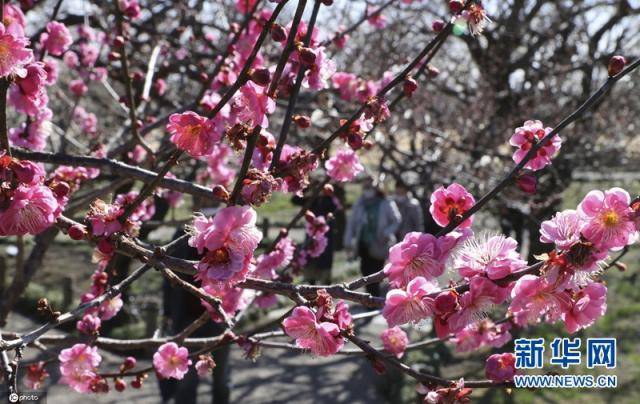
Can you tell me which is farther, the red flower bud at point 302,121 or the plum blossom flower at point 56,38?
the plum blossom flower at point 56,38

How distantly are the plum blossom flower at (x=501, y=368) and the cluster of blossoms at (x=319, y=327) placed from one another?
1.49 ft

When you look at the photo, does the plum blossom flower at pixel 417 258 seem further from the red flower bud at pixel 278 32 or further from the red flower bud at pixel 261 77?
the red flower bud at pixel 278 32

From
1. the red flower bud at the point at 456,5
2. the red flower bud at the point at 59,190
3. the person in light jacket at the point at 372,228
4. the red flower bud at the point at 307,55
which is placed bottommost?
the red flower bud at the point at 59,190

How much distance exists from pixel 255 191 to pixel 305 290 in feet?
0.86

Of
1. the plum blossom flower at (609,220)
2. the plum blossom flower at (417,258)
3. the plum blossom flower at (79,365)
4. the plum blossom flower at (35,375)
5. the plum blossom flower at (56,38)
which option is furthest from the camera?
the plum blossom flower at (56,38)

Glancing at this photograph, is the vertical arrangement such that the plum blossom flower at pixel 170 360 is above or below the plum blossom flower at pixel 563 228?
below

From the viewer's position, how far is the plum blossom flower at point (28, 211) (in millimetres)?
1412

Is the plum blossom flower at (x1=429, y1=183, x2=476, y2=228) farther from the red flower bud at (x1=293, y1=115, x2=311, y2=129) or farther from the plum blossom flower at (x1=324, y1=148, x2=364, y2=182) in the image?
the plum blossom flower at (x1=324, y1=148, x2=364, y2=182)

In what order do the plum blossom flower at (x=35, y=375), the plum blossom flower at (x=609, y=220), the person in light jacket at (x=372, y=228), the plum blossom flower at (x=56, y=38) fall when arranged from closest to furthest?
1. the plum blossom flower at (x=609, y=220)
2. the plum blossom flower at (x=35, y=375)
3. the plum blossom flower at (x=56, y=38)
4. the person in light jacket at (x=372, y=228)

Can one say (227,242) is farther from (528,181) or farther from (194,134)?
(528,181)

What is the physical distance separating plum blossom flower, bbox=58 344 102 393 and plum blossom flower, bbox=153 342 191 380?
Result: 0.28m

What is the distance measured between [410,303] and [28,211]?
33.6 inches

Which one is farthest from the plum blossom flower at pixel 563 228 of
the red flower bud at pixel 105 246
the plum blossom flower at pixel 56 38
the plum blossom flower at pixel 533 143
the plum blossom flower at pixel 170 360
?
the plum blossom flower at pixel 56 38

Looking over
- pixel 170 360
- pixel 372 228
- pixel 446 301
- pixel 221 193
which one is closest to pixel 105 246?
pixel 221 193
